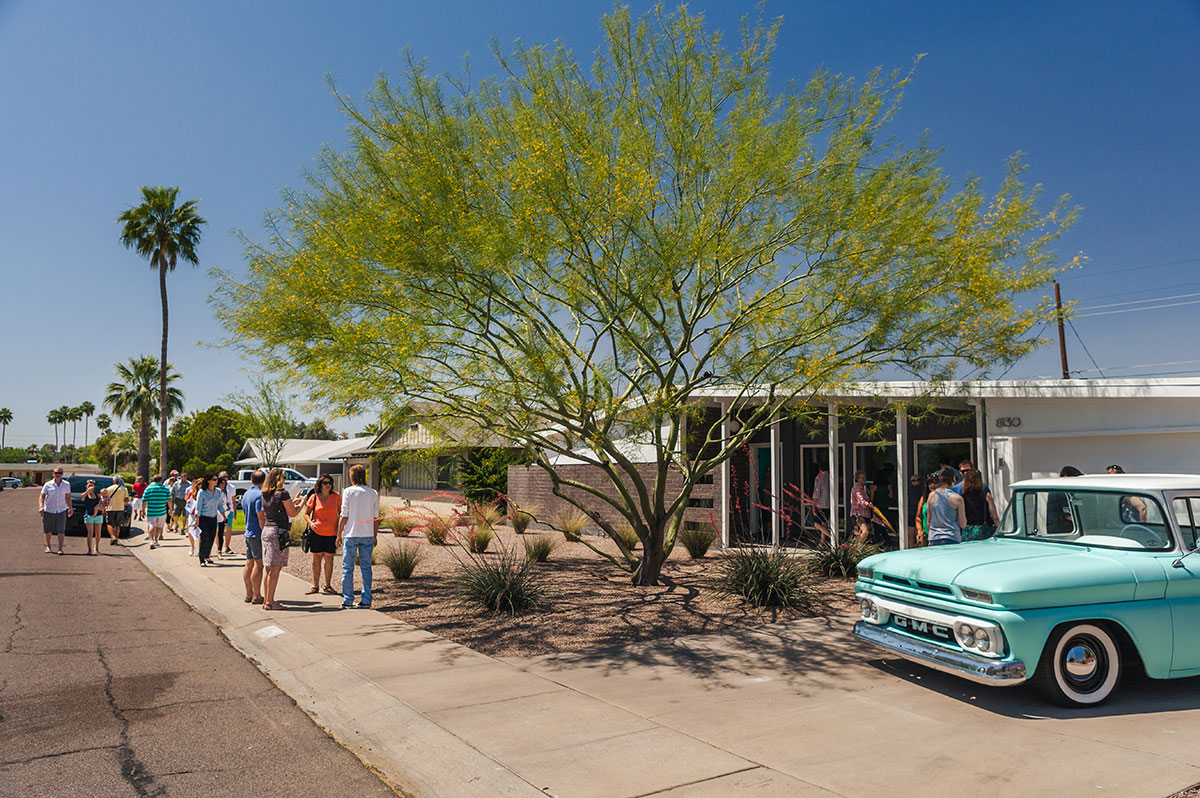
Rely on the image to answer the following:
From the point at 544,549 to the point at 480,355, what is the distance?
5.75 meters

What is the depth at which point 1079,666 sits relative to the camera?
18.9 ft

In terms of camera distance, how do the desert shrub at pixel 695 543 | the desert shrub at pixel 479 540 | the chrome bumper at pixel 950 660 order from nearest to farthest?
the chrome bumper at pixel 950 660 < the desert shrub at pixel 695 543 < the desert shrub at pixel 479 540

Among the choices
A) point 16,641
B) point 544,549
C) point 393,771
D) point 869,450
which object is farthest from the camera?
point 869,450

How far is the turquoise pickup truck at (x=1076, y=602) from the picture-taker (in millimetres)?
5570

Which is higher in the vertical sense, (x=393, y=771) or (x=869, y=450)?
(x=869, y=450)

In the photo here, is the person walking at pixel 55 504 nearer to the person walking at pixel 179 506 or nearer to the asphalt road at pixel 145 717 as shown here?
the person walking at pixel 179 506

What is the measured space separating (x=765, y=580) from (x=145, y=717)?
699 cm

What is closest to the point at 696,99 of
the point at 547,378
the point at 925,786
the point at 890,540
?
the point at 547,378

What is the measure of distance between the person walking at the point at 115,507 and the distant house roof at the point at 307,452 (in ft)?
62.1

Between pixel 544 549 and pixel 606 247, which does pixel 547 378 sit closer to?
pixel 606 247

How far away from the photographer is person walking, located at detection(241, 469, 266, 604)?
10062 millimetres

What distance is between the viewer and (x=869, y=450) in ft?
57.3

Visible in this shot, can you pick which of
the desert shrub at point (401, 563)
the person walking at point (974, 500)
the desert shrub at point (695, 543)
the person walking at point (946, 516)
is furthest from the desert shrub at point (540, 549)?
the person walking at point (974, 500)

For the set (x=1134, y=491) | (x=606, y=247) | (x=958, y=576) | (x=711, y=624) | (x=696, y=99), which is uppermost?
(x=696, y=99)
